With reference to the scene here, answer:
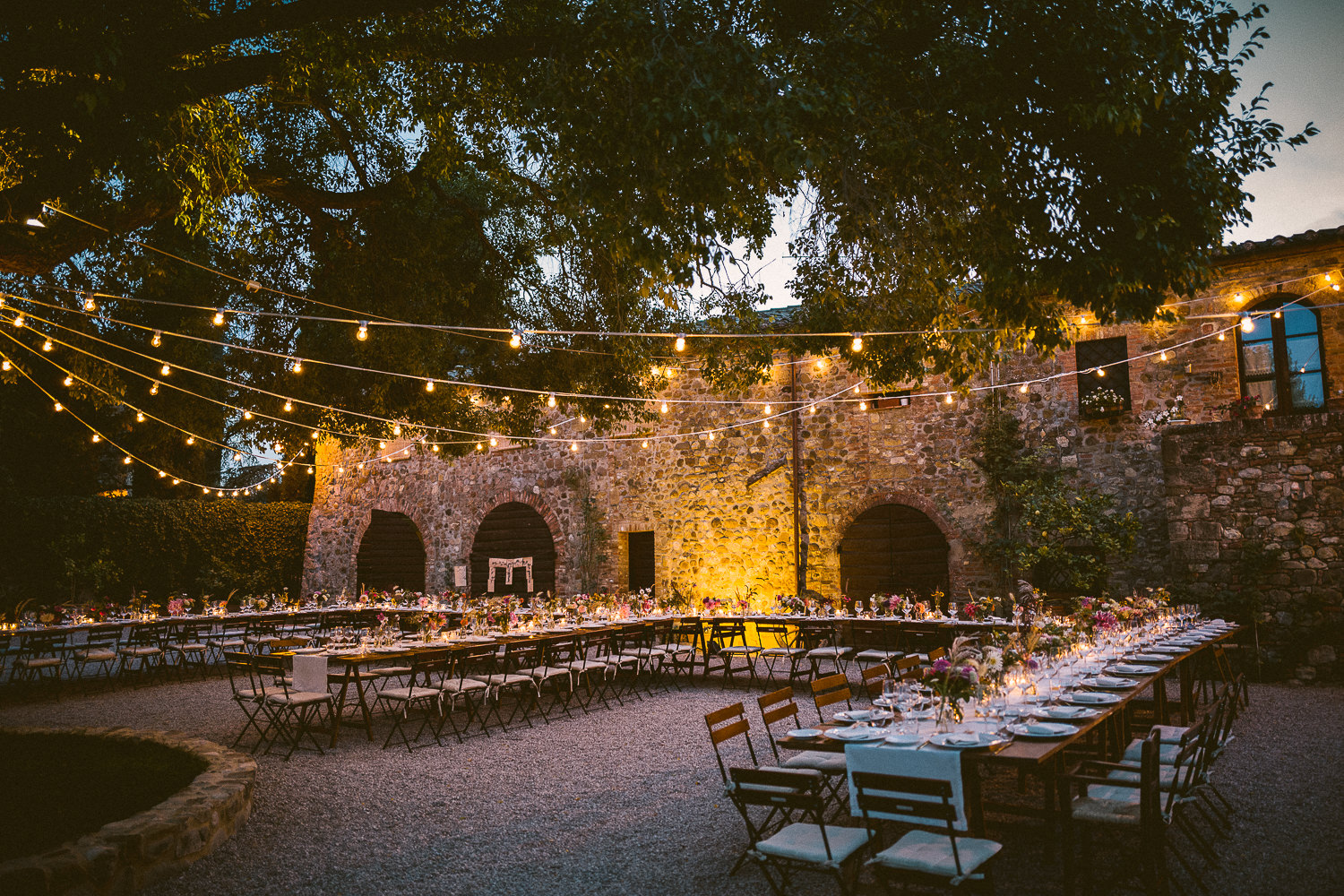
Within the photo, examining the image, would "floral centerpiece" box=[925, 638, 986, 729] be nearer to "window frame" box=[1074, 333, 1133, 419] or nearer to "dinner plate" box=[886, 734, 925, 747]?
"dinner plate" box=[886, 734, 925, 747]

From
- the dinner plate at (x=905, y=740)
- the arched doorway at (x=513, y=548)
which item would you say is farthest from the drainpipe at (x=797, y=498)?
the dinner plate at (x=905, y=740)

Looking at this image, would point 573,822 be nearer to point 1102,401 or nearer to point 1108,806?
point 1108,806

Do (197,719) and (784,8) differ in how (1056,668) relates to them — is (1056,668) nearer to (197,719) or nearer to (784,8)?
(784,8)

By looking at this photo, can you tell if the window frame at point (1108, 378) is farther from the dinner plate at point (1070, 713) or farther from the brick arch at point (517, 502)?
the brick arch at point (517, 502)

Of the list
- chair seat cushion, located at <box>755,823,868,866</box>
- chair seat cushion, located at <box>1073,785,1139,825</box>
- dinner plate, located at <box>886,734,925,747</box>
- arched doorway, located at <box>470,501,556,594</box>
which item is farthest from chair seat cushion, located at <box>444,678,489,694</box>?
arched doorway, located at <box>470,501,556,594</box>

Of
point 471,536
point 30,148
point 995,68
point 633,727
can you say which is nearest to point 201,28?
point 30,148

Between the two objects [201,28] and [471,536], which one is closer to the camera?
[201,28]

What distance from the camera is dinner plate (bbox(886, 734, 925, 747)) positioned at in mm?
3387

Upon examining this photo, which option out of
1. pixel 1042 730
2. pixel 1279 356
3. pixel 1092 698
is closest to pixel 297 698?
pixel 1042 730

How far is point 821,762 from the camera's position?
4.04 m

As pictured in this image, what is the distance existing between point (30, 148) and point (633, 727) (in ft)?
18.3

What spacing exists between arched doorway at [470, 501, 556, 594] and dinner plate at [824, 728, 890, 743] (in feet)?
35.2

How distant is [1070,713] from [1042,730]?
44 centimetres

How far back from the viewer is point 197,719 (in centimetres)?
746
